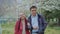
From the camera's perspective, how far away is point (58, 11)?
54.7 feet

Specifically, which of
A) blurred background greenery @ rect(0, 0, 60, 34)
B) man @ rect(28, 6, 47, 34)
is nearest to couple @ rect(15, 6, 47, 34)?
man @ rect(28, 6, 47, 34)

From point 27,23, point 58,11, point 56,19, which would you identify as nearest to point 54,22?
point 56,19

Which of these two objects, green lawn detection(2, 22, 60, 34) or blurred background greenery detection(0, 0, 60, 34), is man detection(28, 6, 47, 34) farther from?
blurred background greenery detection(0, 0, 60, 34)

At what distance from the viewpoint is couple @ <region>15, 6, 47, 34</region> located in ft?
16.8

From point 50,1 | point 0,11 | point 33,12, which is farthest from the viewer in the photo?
point 0,11

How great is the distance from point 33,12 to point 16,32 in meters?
0.60

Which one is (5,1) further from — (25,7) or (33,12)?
(33,12)

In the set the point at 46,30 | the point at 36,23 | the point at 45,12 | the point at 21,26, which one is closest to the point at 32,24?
the point at 36,23

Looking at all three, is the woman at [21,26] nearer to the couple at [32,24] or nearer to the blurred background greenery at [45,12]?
the couple at [32,24]

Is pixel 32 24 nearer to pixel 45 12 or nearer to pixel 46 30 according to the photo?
pixel 46 30

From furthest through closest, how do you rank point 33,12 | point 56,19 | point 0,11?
1. point 0,11
2. point 56,19
3. point 33,12

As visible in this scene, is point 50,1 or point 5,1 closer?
point 50,1

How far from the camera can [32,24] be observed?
513cm

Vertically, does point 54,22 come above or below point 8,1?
below
